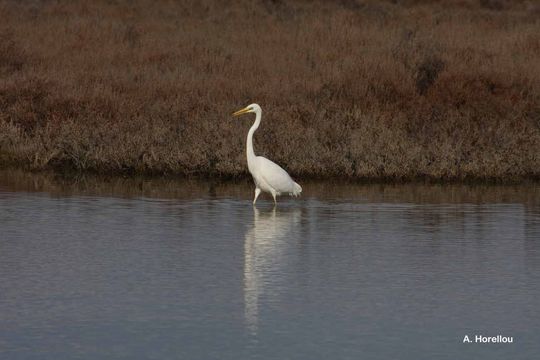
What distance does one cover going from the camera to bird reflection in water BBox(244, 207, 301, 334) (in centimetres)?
864

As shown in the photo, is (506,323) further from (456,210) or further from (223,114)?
(223,114)

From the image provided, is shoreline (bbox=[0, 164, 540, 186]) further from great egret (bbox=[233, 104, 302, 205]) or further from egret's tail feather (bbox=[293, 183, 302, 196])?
great egret (bbox=[233, 104, 302, 205])

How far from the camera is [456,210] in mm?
13766

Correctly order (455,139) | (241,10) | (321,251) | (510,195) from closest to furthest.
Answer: (321,251)
(510,195)
(455,139)
(241,10)

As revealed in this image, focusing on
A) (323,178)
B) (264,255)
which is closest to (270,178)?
(323,178)

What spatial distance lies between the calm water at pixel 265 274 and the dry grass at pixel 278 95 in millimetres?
1712

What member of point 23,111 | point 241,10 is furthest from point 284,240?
point 241,10

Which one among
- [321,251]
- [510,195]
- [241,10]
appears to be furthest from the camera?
[241,10]

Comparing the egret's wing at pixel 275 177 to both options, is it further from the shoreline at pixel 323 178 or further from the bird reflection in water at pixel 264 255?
the shoreline at pixel 323 178

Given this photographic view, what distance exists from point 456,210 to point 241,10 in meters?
24.7

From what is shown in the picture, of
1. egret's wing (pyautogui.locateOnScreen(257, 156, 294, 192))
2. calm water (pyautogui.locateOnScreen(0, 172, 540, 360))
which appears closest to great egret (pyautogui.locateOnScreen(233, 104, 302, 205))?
egret's wing (pyautogui.locateOnScreen(257, 156, 294, 192))

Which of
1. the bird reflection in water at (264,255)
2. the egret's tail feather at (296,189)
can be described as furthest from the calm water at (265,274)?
the egret's tail feather at (296,189)

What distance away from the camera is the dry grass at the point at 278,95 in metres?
16.9

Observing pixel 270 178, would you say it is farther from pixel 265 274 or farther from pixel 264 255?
pixel 265 274
